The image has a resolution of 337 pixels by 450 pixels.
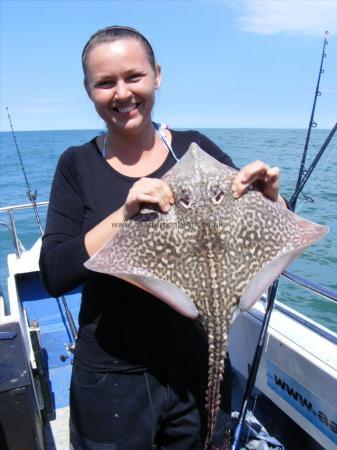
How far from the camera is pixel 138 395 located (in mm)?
2016

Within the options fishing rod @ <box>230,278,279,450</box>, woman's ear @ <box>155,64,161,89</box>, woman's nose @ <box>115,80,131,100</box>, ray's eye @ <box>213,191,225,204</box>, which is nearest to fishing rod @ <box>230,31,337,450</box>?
fishing rod @ <box>230,278,279,450</box>

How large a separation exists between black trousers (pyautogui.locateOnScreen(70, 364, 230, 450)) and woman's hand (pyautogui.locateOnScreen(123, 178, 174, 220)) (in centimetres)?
81

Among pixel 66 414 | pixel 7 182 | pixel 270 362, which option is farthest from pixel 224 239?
pixel 7 182

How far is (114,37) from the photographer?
1906 mm

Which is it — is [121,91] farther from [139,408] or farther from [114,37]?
[139,408]

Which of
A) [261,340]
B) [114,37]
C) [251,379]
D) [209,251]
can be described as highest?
[114,37]

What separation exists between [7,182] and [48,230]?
31.5 m

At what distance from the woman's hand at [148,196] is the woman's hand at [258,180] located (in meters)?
0.29

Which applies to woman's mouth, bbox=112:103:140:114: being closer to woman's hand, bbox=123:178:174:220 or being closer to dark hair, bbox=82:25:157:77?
dark hair, bbox=82:25:157:77

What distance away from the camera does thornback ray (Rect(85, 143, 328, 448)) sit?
172 centimetres

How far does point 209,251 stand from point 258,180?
1.28 ft

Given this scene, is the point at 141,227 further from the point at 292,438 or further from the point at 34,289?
the point at 34,289

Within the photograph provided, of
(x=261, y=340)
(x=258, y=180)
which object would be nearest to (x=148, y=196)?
(x=258, y=180)

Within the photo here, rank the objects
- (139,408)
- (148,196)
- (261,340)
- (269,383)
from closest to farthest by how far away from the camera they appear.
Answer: (148,196) < (139,408) < (261,340) < (269,383)
